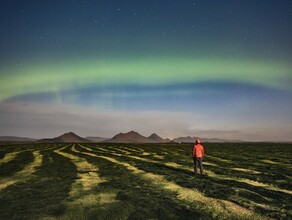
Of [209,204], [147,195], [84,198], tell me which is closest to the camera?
[209,204]

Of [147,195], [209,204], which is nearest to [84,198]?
[147,195]

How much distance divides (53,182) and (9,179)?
415 cm

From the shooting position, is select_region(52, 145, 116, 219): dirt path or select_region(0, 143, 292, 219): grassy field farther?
select_region(52, 145, 116, 219): dirt path

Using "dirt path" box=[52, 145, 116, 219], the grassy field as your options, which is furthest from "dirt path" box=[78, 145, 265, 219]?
"dirt path" box=[52, 145, 116, 219]

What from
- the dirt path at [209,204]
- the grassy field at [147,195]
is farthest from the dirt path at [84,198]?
the dirt path at [209,204]

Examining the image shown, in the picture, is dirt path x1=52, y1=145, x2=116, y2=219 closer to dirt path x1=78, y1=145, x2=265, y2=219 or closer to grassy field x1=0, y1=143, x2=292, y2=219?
grassy field x1=0, y1=143, x2=292, y2=219

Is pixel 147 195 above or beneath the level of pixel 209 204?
above

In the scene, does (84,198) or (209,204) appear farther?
(84,198)

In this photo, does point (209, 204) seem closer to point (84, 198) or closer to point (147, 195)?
point (147, 195)

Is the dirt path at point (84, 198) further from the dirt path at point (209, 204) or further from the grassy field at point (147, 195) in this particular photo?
the dirt path at point (209, 204)

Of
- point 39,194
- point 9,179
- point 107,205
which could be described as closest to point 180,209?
point 107,205

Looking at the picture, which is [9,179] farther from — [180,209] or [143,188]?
[180,209]

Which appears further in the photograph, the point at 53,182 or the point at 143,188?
the point at 53,182

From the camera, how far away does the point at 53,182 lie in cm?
2252
